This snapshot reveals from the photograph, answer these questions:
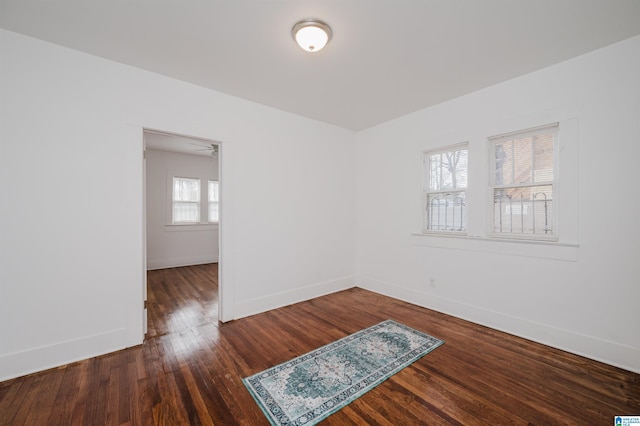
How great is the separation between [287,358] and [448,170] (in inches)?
121

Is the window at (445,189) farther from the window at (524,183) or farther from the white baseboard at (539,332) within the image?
the white baseboard at (539,332)

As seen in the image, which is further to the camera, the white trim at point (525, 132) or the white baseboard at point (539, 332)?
the white trim at point (525, 132)

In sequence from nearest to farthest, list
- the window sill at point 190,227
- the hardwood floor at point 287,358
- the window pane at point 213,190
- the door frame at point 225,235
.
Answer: the hardwood floor at point 287,358
the door frame at point 225,235
the window sill at point 190,227
the window pane at point 213,190

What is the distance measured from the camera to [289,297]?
12.8ft

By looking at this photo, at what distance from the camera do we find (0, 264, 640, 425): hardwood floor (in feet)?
5.78

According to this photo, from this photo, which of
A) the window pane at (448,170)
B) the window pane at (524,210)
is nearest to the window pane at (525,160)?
the window pane at (524,210)

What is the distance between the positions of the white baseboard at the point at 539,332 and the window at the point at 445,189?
986 millimetres

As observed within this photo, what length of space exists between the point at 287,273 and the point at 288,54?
2797mm

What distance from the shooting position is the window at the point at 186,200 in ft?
21.7

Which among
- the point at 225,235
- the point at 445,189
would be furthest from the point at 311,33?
the point at 445,189

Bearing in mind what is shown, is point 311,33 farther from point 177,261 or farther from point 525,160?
point 177,261

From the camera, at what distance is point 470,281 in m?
3.29

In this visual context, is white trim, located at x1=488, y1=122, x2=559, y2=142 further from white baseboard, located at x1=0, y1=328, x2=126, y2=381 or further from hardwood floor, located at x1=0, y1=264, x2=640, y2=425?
white baseboard, located at x1=0, y1=328, x2=126, y2=381

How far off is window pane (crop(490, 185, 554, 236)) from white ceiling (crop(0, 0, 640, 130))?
1.28 meters
